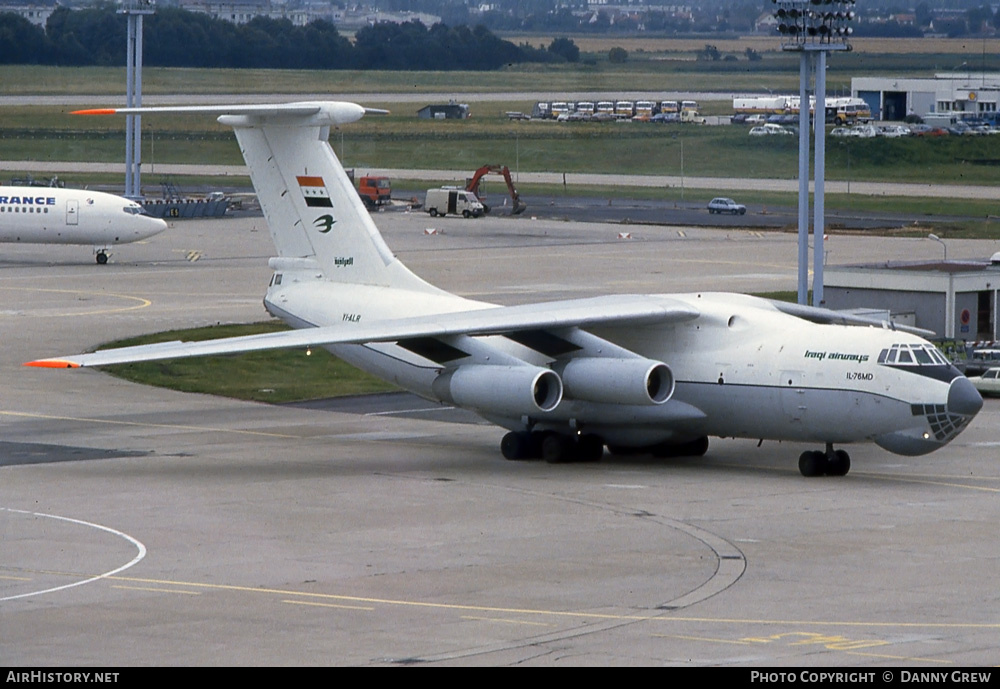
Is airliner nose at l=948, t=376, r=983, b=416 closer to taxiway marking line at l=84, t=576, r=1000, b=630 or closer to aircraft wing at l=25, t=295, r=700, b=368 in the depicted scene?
aircraft wing at l=25, t=295, r=700, b=368

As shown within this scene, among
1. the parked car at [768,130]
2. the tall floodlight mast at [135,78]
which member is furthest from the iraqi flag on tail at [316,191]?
the parked car at [768,130]

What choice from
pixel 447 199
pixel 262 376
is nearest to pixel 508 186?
pixel 447 199

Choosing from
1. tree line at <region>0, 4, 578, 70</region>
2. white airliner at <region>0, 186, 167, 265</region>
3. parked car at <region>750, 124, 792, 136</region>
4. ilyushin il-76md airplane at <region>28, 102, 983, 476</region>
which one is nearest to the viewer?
ilyushin il-76md airplane at <region>28, 102, 983, 476</region>

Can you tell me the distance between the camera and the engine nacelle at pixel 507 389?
31547 mm

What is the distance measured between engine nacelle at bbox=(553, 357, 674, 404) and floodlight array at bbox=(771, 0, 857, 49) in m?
16.2

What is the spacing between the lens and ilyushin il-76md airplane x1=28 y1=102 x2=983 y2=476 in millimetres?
30250

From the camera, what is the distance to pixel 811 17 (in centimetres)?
4497

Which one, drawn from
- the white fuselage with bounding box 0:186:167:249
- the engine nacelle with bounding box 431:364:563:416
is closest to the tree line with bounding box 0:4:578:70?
the white fuselage with bounding box 0:186:167:249

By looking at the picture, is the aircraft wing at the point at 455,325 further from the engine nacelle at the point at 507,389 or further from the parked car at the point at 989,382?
the parked car at the point at 989,382

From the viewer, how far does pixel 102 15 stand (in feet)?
374

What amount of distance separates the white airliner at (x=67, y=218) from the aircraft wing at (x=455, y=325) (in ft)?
137

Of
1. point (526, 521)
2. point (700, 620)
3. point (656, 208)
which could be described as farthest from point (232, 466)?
point (656, 208)

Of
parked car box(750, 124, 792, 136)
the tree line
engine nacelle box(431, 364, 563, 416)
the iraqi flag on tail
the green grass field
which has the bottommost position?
the green grass field

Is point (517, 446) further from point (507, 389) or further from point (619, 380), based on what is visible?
point (619, 380)
